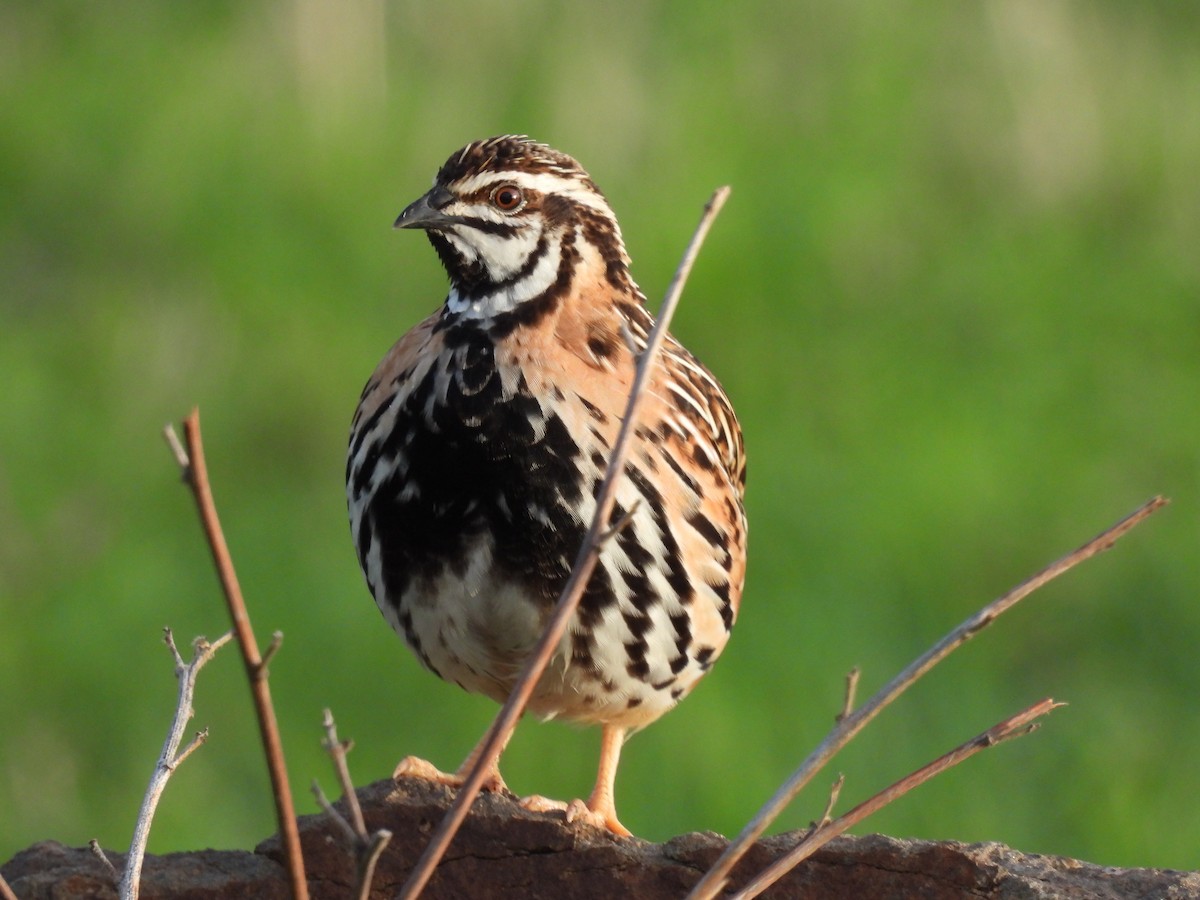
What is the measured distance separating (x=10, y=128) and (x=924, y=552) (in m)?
6.33

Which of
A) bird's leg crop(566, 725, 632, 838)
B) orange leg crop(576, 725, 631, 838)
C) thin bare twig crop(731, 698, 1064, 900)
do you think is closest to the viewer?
thin bare twig crop(731, 698, 1064, 900)

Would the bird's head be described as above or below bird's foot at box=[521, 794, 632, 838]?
above

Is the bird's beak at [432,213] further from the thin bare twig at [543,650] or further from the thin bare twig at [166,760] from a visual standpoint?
the thin bare twig at [543,650]

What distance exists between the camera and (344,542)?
1091 centimetres

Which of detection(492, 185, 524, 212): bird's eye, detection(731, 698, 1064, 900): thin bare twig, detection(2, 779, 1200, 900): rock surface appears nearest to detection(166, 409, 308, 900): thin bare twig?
detection(731, 698, 1064, 900): thin bare twig

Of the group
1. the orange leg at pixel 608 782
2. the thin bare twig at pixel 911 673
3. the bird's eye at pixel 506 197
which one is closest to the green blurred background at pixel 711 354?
the orange leg at pixel 608 782

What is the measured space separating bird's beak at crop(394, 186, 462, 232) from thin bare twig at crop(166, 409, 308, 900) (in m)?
2.43

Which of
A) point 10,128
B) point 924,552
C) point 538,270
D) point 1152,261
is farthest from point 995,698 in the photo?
point 10,128

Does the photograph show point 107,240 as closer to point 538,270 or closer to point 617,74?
point 617,74

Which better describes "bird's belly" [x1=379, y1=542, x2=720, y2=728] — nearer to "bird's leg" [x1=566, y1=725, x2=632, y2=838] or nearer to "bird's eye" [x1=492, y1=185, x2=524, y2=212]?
"bird's leg" [x1=566, y1=725, x2=632, y2=838]

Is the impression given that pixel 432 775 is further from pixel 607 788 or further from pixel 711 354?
pixel 711 354

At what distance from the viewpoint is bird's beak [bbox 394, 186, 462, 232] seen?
18.9 feet

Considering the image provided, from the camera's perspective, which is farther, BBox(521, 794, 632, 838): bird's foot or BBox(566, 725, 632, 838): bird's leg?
BBox(566, 725, 632, 838): bird's leg

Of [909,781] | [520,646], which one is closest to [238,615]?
[909,781]
